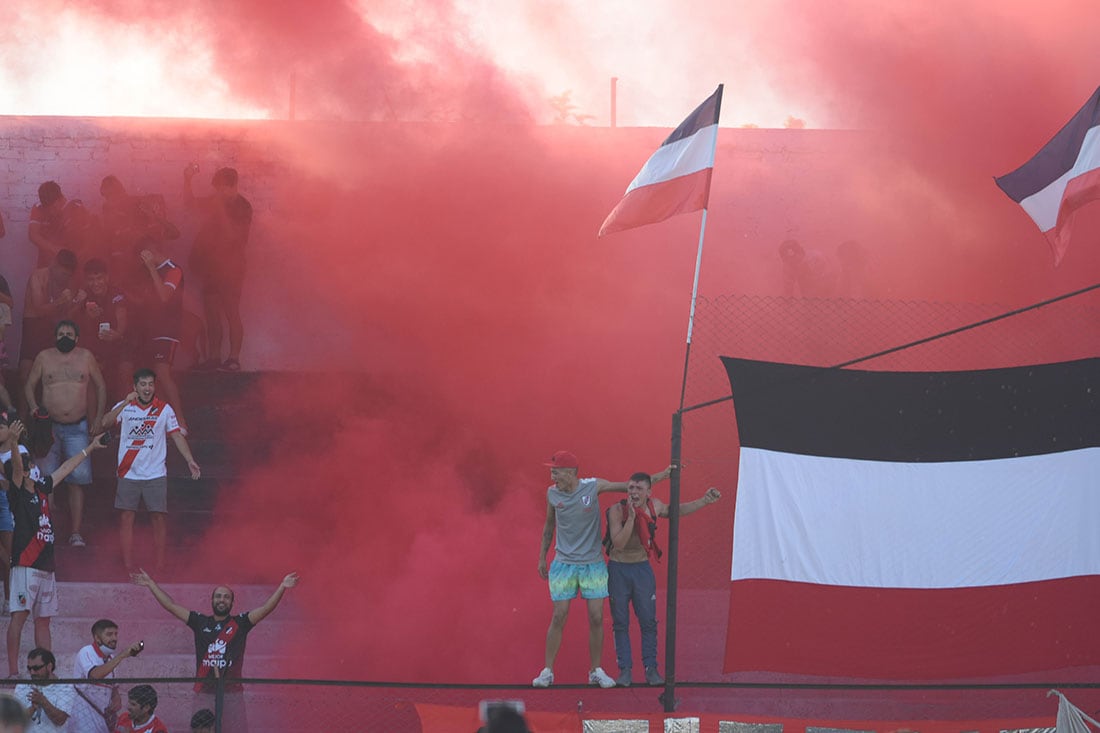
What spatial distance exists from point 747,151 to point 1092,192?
20.0 feet

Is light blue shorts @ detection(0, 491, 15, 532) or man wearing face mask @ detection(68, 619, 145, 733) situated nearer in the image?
man wearing face mask @ detection(68, 619, 145, 733)

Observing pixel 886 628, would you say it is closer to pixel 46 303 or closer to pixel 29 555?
pixel 29 555

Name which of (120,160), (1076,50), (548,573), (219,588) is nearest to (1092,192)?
(548,573)

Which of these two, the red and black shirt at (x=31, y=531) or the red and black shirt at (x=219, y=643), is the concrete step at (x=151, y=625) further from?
→ the red and black shirt at (x=219, y=643)

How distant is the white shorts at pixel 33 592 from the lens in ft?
28.0

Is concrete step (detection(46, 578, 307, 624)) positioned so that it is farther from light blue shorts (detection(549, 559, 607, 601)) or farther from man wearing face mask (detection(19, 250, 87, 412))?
man wearing face mask (detection(19, 250, 87, 412))

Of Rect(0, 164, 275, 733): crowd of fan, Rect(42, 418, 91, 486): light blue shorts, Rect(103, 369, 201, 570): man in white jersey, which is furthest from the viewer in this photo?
Rect(42, 418, 91, 486): light blue shorts

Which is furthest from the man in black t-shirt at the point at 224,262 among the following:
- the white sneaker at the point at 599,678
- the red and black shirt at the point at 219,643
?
the white sneaker at the point at 599,678

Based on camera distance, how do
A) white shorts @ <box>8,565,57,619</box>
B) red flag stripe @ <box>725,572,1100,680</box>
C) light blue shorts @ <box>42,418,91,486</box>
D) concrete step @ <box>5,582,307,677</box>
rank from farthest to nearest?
light blue shorts @ <box>42,418,91,486</box> < concrete step @ <box>5,582,307,677</box> < white shorts @ <box>8,565,57,619</box> < red flag stripe @ <box>725,572,1100,680</box>

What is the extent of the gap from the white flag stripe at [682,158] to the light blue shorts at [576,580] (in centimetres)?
220

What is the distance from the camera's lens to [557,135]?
13969mm

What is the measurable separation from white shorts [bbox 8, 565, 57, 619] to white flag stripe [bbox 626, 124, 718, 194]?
13.8ft

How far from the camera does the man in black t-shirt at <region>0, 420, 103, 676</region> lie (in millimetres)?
8555

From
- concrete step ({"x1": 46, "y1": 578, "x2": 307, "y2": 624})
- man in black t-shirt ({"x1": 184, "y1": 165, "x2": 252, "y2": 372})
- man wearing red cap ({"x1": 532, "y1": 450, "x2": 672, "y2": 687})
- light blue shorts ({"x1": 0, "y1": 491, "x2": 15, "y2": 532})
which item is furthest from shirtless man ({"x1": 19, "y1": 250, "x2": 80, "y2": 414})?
man wearing red cap ({"x1": 532, "y1": 450, "x2": 672, "y2": 687})
